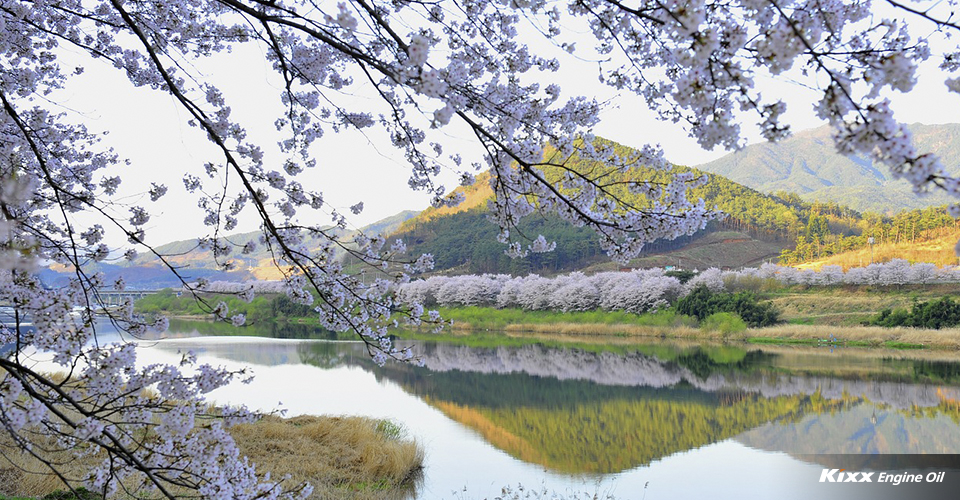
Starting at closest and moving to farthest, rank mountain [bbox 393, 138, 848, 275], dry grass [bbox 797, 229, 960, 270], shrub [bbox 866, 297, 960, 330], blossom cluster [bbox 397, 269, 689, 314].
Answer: shrub [bbox 866, 297, 960, 330]
blossom cluster [bbox 397, 269, 689, 314]
dry grass [bbox 797, 229, 960, 270]
mountain [bbox 393, 138, 848, 275]

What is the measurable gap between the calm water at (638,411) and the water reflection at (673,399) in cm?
5

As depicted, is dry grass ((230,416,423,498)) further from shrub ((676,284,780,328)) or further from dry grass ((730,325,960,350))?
shrub ((676,284,780,328))

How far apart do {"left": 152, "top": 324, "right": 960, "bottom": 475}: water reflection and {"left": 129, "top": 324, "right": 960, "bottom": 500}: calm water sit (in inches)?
2.1

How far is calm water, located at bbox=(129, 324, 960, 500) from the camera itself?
10266 millimetres

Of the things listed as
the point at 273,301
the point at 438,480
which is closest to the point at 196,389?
the point at 438,480

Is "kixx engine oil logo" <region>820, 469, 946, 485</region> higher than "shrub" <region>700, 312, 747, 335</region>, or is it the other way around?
"shrub" <region>700, 312, 747, 335</region>

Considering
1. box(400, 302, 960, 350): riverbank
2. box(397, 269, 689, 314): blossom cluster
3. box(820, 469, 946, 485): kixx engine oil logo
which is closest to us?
box(820, 469, 946, 485): kixx engine oil logo

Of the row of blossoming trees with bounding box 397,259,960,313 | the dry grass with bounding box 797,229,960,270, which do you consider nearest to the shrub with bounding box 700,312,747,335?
the row of blossoming trees with bounding box 397,259,960,313

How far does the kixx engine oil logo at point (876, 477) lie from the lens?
32.2 ft

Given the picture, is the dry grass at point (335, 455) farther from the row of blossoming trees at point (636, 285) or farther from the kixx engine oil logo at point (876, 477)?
the row of blossoming trees at point (636, 285)

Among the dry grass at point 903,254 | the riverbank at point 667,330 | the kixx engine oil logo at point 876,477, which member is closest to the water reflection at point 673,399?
the kixx engine oil logo at point 876,477

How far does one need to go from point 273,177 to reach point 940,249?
181ft

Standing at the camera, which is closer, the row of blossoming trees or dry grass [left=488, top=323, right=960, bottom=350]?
dry grass [left=488, top=323, right=960, bottom=350]

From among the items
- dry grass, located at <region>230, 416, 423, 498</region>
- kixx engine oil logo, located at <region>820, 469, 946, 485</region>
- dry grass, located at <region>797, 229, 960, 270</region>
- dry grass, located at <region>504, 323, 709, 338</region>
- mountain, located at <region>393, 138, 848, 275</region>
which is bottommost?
dry grass, located at <region>504, 323, 709, 338</region>
